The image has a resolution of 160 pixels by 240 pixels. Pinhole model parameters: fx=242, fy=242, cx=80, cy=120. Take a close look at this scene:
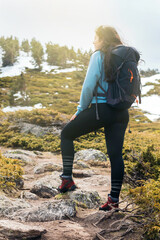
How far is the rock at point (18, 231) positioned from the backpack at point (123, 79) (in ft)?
4.67

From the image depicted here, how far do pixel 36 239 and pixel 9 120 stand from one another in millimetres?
11957

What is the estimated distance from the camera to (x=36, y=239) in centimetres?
221

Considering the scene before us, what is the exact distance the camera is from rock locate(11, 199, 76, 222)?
271 centimetres

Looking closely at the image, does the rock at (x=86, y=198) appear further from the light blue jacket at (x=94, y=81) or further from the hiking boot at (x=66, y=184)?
the light blue jacket at (x=94, y=81)

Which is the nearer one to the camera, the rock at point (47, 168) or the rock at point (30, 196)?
the rock at point (30, 196)

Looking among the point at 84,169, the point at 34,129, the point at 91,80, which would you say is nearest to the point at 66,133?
the point at 91,80

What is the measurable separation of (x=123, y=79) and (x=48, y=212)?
1.73 metres

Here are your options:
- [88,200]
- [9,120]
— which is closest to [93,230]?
[88,200]

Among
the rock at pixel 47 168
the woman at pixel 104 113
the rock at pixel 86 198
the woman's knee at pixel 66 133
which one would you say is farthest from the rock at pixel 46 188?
the rock at pixel 47 168

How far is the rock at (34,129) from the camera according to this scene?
12523 mm

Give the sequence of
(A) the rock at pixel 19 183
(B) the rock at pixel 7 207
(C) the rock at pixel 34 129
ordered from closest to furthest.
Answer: (B) the rock at pixel 7 207, (A) the rock at pixel 19 183, (C) the rock at pixel 34 129

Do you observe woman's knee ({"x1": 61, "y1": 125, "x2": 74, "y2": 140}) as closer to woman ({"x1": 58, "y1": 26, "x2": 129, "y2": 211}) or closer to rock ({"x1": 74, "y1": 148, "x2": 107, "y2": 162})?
woman ({"x1": 58, "y1": 26, "x2": 129, "y2": 211})

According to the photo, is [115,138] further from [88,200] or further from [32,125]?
[32,125]

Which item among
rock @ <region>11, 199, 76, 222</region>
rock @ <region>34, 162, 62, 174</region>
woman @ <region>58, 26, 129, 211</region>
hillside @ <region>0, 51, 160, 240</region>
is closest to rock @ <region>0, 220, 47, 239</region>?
hillside @ <region>0, 51, 160, 240</region>
